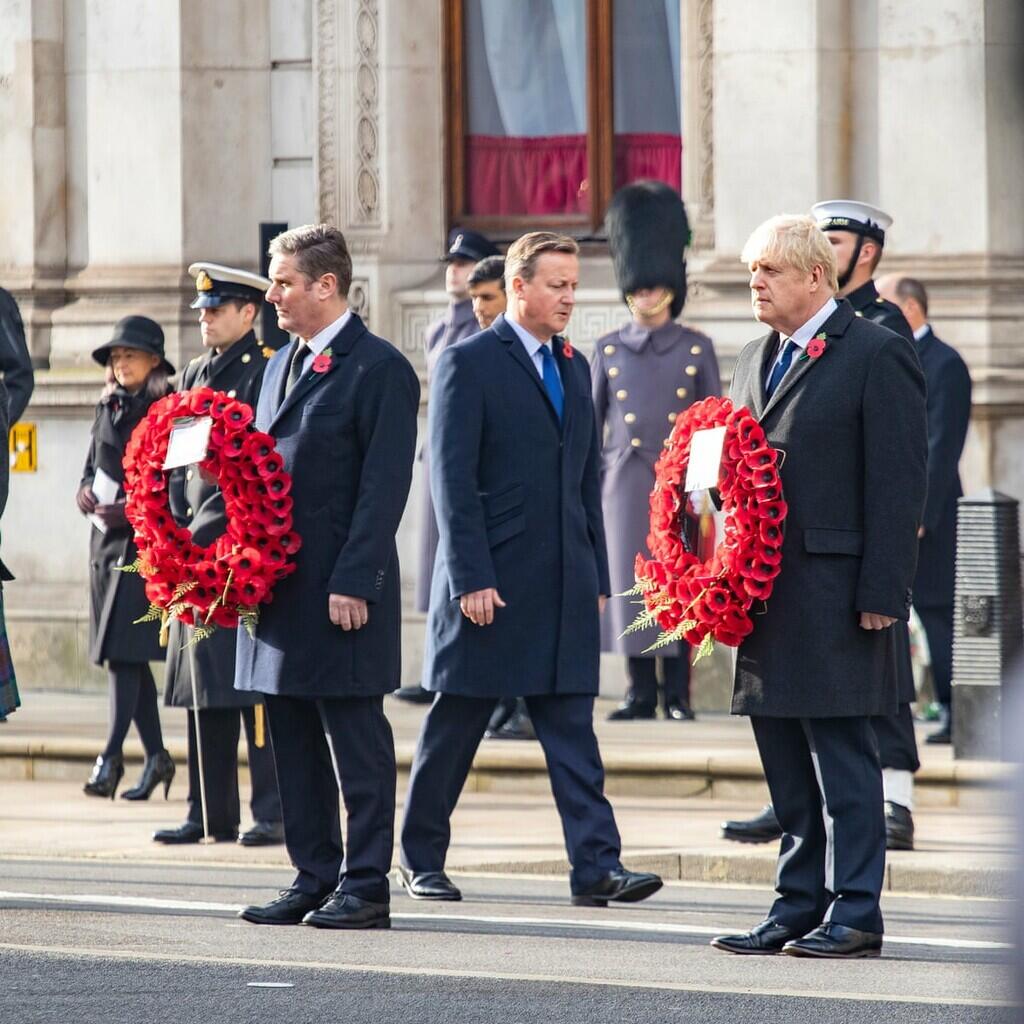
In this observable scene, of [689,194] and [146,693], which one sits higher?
[689,194]

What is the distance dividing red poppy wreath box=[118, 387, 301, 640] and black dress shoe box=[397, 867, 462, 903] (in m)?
1.01

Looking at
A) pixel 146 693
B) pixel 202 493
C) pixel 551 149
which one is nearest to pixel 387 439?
pixel 202 493

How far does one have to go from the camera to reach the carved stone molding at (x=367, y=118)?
1540 centimetres

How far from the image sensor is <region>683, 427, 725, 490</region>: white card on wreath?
7.33 m

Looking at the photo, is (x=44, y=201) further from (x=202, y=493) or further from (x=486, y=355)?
(x=486, y=355)

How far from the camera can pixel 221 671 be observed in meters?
9.99

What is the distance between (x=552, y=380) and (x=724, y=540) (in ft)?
4.26

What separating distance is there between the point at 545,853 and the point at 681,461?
2.58m

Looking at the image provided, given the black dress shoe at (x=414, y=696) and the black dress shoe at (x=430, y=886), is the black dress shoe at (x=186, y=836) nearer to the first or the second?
the black dress shoe at (x=430, y=886)

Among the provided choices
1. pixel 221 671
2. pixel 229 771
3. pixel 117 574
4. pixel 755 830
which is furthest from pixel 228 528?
pixel 117 574

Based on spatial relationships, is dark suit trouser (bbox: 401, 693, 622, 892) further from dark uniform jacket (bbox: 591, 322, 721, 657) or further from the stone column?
the stone column

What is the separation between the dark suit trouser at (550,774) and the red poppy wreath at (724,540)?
0.83 meters

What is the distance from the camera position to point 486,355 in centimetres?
847

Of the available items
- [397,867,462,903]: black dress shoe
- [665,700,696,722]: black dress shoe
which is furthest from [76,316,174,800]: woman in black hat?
[397,867,462,903]: black dress shoe
